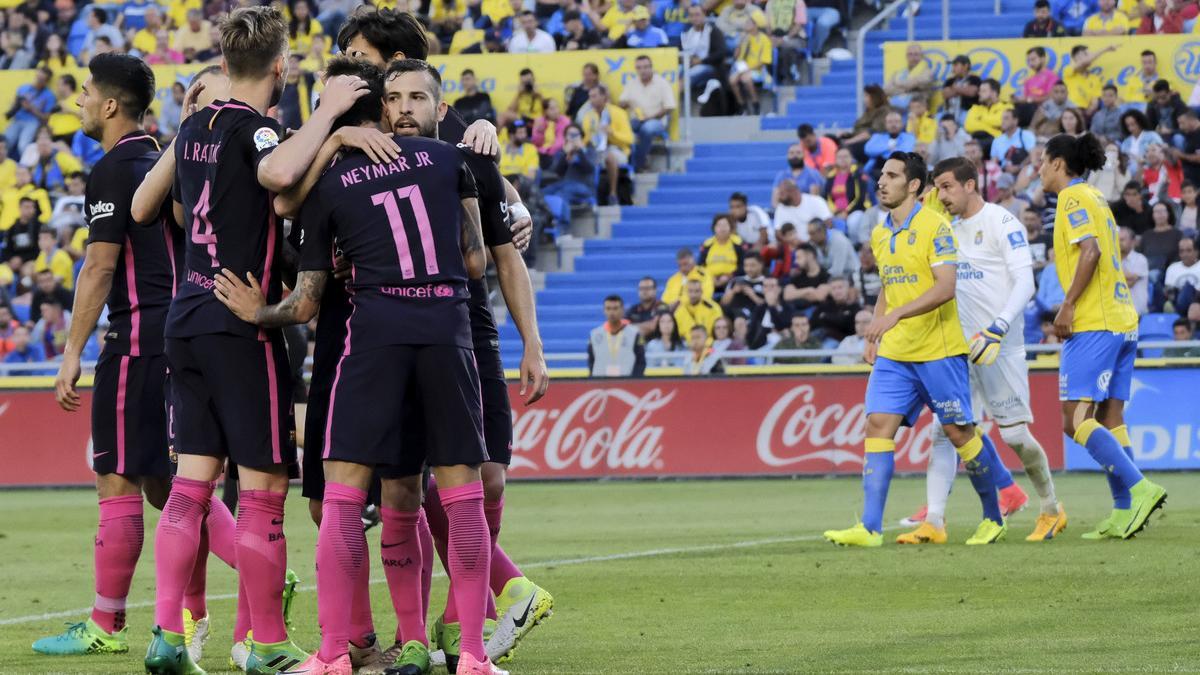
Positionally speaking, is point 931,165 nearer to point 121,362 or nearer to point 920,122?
point 920,122

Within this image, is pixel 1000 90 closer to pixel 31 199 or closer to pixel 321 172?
pixel 31 199

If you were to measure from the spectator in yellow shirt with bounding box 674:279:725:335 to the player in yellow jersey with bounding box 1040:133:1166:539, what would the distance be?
9315 millimetres

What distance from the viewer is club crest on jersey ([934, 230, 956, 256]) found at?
37.0 ft

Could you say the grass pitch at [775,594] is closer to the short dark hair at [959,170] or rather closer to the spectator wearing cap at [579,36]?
the short dark hair at [959,170]

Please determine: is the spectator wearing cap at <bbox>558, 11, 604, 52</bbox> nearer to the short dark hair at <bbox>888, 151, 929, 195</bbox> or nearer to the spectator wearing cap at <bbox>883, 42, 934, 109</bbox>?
the spectator wearing cap at <bbox>883, 42, 934, 109</bbox>

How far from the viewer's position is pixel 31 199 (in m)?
25.3

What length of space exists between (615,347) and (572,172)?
507 centimetres

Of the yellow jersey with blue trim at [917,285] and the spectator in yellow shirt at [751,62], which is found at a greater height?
the spectator in yellow shirt at [751,62]

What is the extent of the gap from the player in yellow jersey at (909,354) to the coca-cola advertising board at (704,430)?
277 inches

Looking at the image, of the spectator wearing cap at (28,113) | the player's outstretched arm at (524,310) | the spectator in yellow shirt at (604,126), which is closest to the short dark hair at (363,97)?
the player's outstretched arm at (524,310)

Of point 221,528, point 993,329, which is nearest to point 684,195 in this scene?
point 993,329

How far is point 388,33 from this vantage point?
738cm

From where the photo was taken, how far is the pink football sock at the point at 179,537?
672 cm

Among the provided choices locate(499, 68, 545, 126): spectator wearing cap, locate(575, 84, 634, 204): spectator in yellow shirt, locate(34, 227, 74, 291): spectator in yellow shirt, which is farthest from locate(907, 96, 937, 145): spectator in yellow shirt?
locate(34, 227, 74, 291): spectator in yellow shirt
